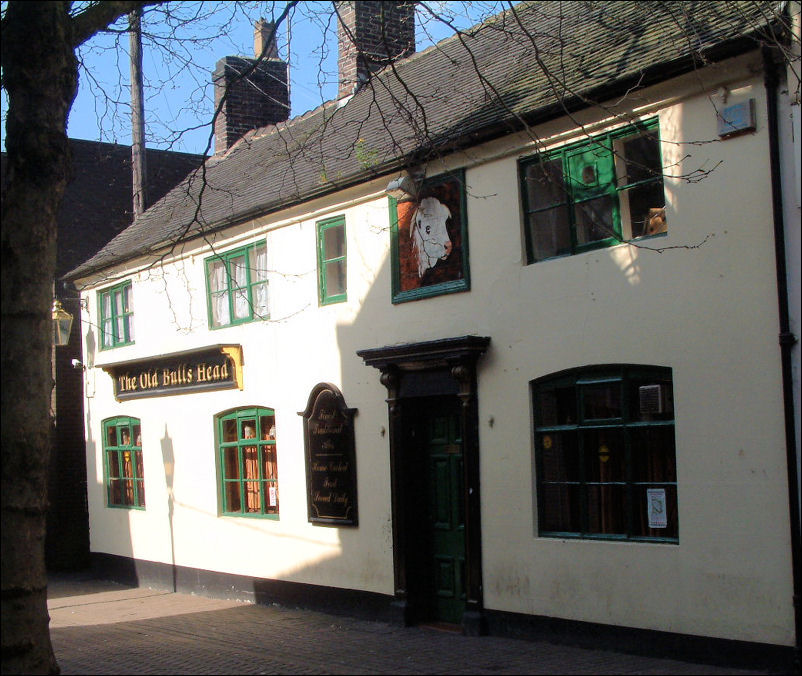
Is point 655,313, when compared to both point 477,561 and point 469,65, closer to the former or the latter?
point 477,561

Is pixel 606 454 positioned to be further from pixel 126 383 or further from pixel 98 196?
pixel 98 196

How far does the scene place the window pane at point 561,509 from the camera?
9680 millimetres

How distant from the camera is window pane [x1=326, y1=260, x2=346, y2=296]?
12.7 m

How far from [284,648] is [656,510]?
3.82 metres

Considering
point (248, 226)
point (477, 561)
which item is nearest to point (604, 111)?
point (477, 561)

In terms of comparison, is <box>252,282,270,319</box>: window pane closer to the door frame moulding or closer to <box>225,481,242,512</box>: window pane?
<box>225,481,242,512</box>: window pane

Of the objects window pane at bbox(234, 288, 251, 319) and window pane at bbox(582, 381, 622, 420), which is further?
window pane at bbox(234, 288, 251, 319)

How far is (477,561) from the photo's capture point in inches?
412

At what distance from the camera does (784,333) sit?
7.88 meters

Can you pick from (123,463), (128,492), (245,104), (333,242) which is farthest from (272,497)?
(245,104)

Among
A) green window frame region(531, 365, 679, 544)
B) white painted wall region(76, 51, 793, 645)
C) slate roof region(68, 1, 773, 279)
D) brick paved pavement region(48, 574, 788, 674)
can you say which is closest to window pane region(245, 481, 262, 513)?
white painted wall region(76, 51, 793, 645)

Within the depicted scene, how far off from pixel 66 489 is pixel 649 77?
1453 cm

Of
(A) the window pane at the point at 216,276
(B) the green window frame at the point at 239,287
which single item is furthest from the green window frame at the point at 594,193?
(A) the window pane at the point at 216,276

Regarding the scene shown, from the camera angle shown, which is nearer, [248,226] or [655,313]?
[655,313]
